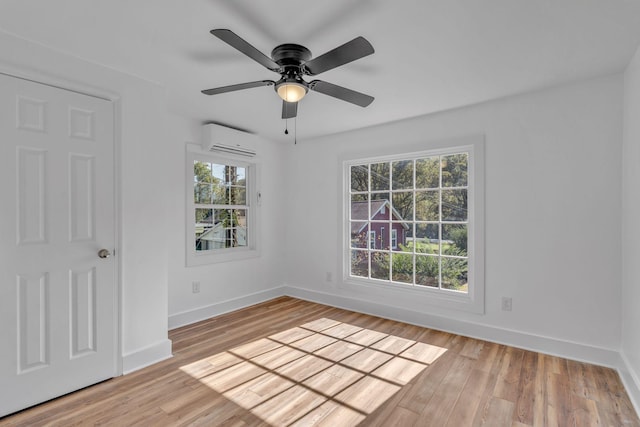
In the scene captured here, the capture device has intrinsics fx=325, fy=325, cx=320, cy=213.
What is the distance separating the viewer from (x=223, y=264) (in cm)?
405

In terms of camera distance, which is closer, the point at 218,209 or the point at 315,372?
the point at 315,372

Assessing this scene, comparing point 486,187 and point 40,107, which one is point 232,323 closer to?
point 40,107

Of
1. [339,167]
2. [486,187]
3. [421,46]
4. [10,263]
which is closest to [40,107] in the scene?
[10,263]

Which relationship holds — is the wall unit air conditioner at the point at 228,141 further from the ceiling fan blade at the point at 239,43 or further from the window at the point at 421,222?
the ceiling fan blade at the point at 239,43

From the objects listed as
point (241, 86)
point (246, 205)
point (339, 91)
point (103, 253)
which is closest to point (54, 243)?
point (103, 253)

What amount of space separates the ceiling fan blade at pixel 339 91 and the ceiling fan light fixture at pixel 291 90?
0.09m

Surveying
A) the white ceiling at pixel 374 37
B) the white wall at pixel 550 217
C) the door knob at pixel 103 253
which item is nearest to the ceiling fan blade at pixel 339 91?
the white ceiling at pixel 374 37

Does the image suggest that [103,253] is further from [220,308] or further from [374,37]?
[374,37]

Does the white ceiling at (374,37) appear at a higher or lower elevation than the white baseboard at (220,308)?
higher

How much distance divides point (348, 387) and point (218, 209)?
8.59 feet

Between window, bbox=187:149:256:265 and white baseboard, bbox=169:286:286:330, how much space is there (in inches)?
21.5

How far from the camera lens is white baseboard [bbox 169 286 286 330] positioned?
140 inches

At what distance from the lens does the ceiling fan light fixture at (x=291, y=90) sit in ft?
6.85

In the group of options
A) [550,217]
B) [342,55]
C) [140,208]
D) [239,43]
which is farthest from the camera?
[550,217]
